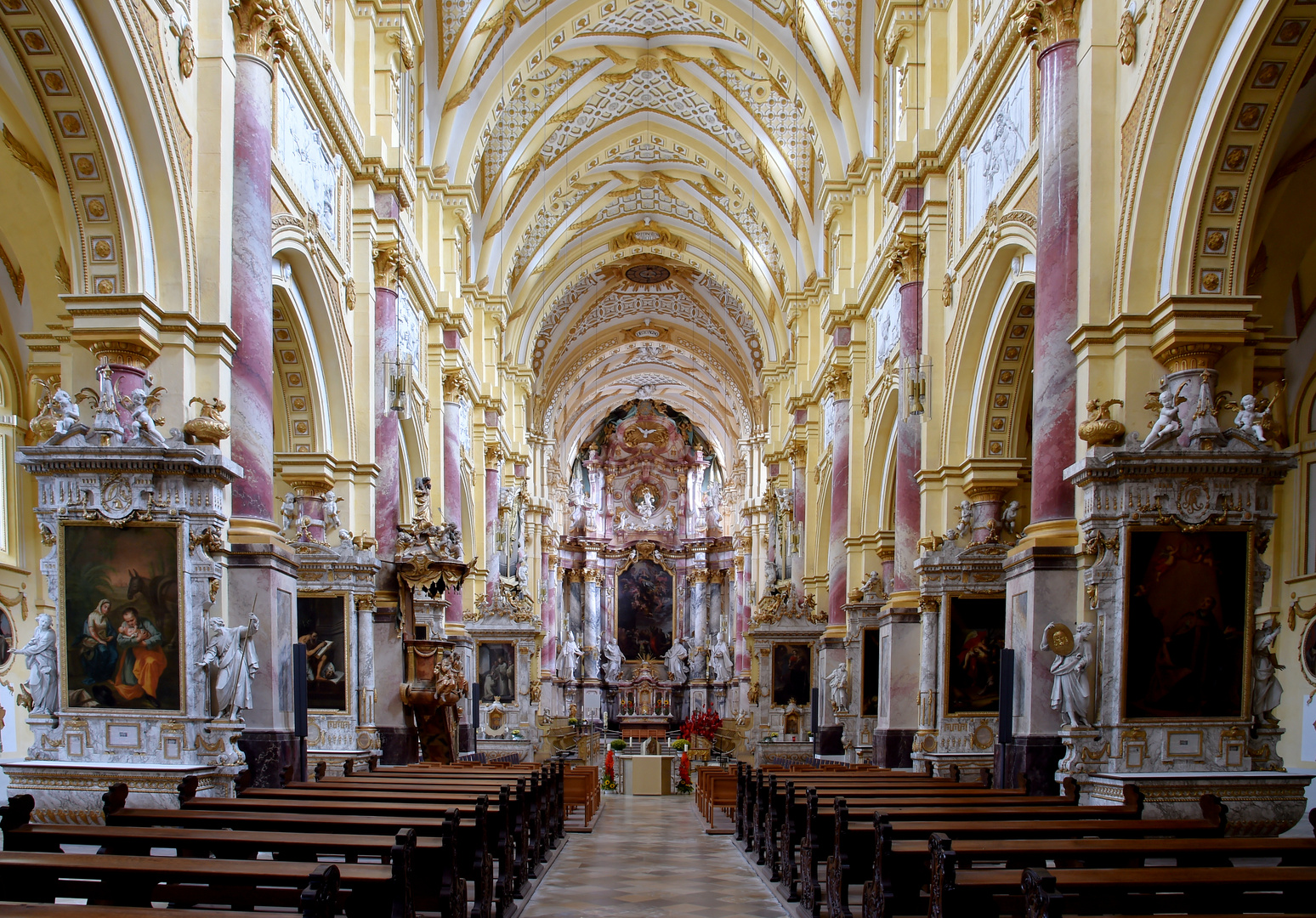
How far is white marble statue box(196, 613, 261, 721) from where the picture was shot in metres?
9.66

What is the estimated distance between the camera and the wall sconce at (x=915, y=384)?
635 inches

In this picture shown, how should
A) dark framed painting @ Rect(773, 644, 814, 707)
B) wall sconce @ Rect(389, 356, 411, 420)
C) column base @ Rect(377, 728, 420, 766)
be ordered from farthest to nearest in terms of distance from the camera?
dark framed painting @ Rect(773, 644, 814, 707)
wall sconce @ Rect(389, 356, 411, 420)
column base @ Rect(377, 728, 420, 766)

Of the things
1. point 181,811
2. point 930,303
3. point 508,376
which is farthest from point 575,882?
point 508,376

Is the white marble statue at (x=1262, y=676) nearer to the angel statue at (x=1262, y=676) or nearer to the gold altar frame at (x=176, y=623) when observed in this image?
the angel statue at (x=1262, y=676)

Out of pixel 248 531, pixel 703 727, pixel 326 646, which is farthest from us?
pixel 703 727

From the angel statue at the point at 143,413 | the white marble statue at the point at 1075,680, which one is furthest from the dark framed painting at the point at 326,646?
the white marble statue at the point at 1075,680

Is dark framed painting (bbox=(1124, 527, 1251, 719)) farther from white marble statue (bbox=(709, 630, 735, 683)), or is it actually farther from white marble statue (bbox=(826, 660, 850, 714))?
white marble statue (bbox=(709, 630, 735, 683))

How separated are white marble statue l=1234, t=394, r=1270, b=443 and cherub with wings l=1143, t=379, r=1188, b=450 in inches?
17.9

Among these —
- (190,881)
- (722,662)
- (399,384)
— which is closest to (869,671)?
(399,384)

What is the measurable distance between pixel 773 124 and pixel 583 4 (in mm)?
5574

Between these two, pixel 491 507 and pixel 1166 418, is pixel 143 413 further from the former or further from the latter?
pixel 491 507

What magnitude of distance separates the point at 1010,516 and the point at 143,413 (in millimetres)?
10474

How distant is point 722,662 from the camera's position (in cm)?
4847

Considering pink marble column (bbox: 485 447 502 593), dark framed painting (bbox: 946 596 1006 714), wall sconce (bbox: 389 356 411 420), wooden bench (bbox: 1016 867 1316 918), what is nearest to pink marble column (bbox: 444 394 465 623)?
wall sconce (bbox: 389 356 411 420)
